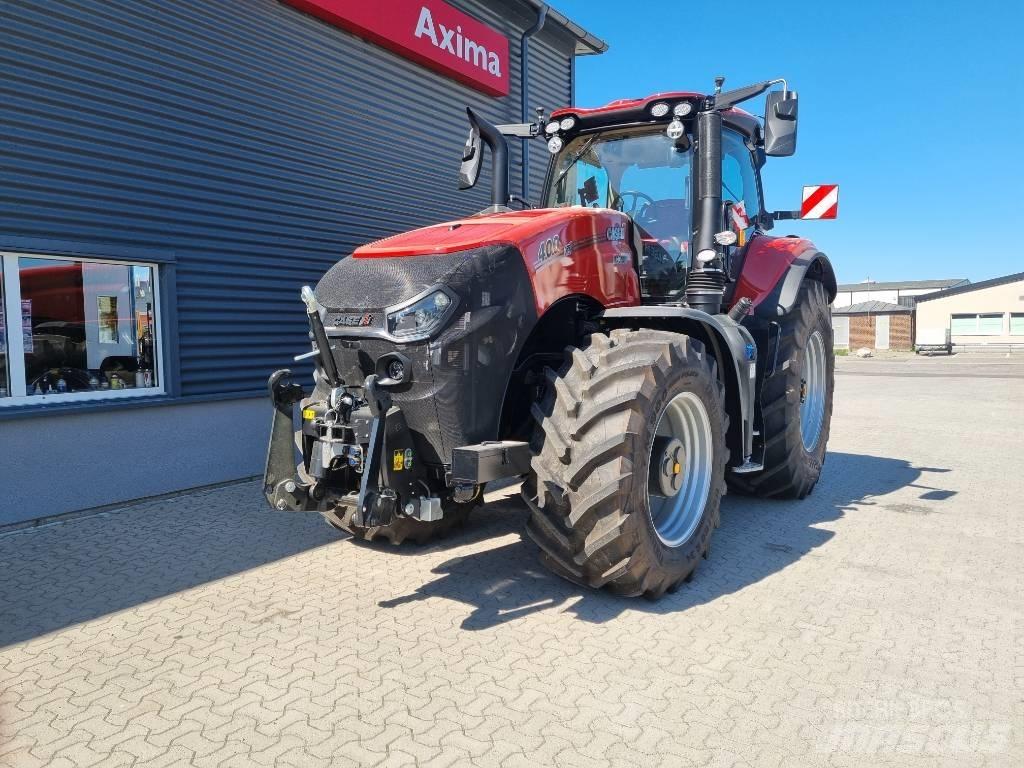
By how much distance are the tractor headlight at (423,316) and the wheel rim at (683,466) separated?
4.46ft

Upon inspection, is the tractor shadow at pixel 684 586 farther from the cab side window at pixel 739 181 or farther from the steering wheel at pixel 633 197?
the steering wheel at pixel 633 197

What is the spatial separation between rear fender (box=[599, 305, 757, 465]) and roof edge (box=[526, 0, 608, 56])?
7.69 metres

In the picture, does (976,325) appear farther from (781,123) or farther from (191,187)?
(191,187)

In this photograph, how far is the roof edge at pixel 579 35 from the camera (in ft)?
35.6

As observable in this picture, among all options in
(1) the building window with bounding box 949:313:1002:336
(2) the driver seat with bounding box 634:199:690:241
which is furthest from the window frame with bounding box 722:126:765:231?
(1) the building window with bounding box 949:313:1002:336

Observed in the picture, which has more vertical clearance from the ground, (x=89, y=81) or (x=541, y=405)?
(x=89, y=81)

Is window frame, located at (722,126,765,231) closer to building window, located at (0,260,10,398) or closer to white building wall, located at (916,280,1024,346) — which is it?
building window, located at (0,260,10,398)

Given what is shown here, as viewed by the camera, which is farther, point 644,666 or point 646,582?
point 646,582

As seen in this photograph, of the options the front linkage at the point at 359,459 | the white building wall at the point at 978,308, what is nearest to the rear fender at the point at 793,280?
the front linkage at the point at 359,459

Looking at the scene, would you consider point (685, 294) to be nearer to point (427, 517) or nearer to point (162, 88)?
point (427, 517)

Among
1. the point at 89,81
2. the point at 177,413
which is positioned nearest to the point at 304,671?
the point at 177,413

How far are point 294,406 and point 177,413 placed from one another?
3095 millimetres

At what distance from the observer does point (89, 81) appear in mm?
5758

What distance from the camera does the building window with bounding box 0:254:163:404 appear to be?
219 inches
